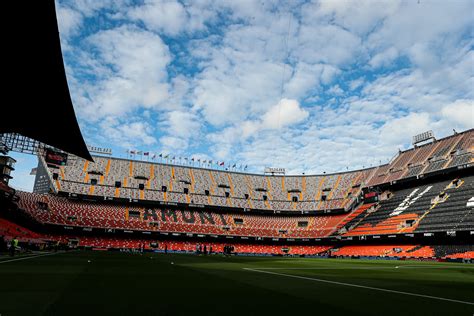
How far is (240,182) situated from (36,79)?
7279 centimetres

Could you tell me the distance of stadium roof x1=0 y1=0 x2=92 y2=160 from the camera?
757 cm

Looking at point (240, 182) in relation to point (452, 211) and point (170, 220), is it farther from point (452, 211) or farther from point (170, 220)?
point (452, 211)

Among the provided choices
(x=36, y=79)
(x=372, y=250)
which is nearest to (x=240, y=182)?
(x=372, y=250)

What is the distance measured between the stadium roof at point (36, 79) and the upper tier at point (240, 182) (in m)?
55.0

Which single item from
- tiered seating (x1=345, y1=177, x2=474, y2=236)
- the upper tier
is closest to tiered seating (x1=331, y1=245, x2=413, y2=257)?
tiered seating (x1=345, y1=177, x2=474, y2=236)

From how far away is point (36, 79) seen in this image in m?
10.3

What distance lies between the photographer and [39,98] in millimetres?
11570

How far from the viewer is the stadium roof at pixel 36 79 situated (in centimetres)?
757

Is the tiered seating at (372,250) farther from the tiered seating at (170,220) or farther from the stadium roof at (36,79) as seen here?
the stadium roof at (36,79)

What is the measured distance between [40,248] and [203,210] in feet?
116

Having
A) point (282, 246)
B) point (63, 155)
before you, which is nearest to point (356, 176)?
point (282, 246)

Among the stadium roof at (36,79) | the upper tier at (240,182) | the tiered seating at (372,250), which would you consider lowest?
the tiered seating at (372,250)

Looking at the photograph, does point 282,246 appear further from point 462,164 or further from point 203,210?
point 462,164

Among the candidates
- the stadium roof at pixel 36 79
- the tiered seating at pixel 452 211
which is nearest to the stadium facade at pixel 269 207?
the tiered seating at pixel 452 211
